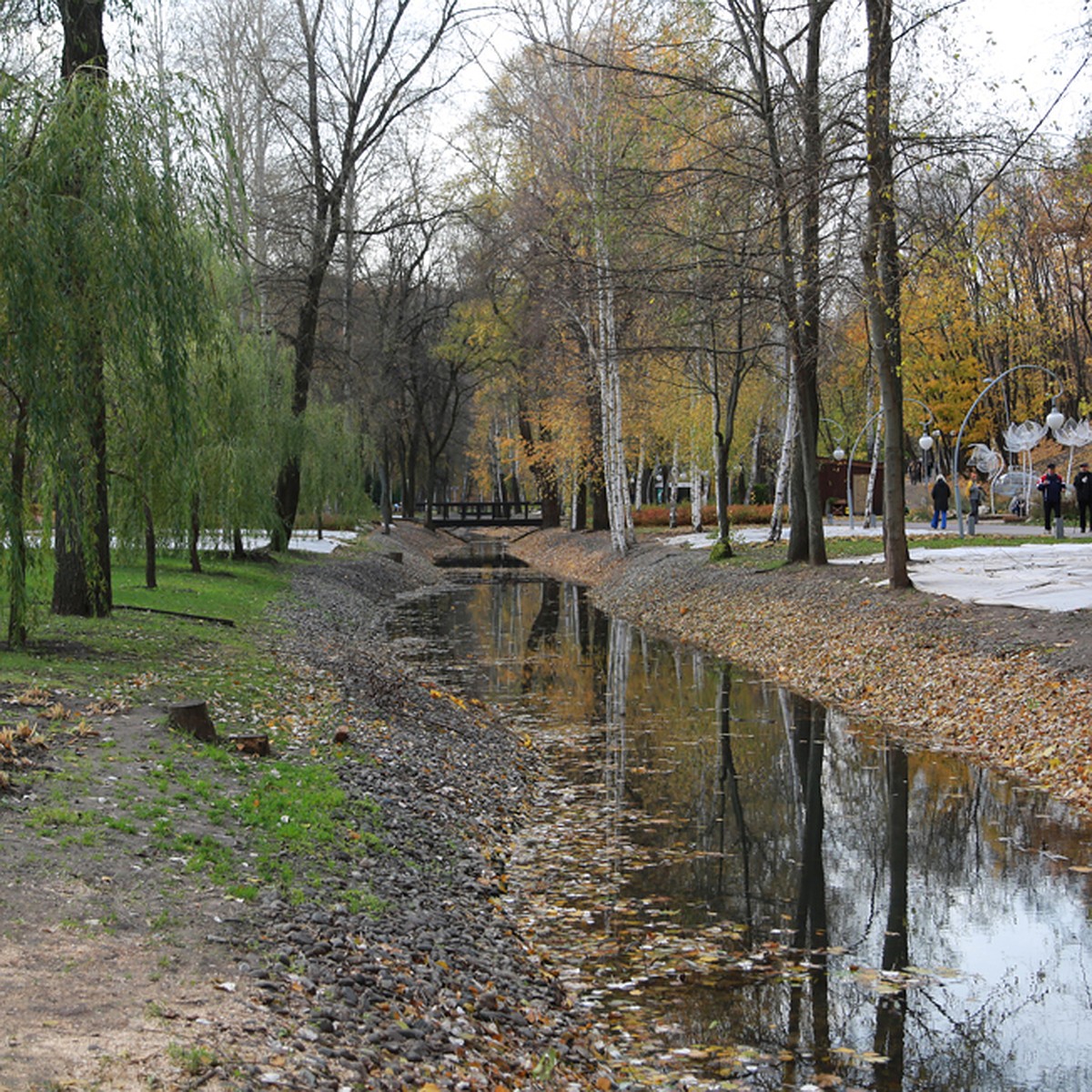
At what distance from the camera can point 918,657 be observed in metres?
15.8

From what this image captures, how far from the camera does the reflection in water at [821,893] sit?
21.2 feet

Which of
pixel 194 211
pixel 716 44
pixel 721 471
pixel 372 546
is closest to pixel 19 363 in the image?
pixel 194 211

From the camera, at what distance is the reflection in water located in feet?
21.2

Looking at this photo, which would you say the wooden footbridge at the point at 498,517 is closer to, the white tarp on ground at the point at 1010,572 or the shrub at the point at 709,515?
the shrub at the point at 709,515

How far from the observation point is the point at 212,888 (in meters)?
6.86

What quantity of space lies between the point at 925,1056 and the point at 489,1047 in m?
2.24

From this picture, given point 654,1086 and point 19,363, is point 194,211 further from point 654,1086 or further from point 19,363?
point 654,1086

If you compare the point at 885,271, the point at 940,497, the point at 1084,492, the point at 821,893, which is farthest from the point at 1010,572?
the point at 940,497

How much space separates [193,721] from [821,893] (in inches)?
202

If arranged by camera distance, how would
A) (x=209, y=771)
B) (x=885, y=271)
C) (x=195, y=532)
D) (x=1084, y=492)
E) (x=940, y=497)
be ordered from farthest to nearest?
(x=940, y=497) < (x=1084, y=492) < (x=195, y=532) < (x=885, y=271) < (x=209, y=771)

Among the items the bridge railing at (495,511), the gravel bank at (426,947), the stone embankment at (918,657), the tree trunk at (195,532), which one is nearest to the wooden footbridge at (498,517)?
the bridge railing at (495,511)

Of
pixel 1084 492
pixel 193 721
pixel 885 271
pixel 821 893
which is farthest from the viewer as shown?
pixel 1084 492

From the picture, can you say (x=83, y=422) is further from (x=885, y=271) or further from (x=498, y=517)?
(x=498, y=517)

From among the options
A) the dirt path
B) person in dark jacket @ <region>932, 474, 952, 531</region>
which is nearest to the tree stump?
the dirt path
